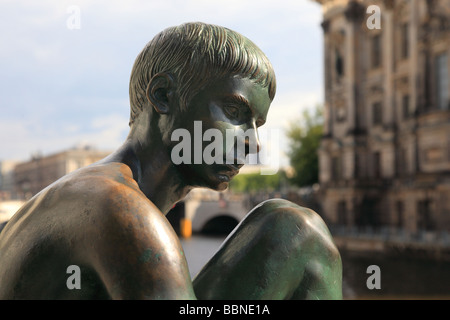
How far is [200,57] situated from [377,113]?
1455 inches

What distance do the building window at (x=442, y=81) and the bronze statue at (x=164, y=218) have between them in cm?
2957

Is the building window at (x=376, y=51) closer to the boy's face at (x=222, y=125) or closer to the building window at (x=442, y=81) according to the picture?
the building window at (x=442, y=81)

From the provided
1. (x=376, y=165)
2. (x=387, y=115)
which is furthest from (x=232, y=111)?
(x=376, y=165)

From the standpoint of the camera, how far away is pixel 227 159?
5.57 feet

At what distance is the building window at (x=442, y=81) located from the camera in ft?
94.2

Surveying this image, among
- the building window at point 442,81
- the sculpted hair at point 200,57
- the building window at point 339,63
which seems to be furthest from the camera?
the building window at point 339,63

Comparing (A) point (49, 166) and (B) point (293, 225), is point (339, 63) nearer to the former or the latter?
(B) point (293, 225)

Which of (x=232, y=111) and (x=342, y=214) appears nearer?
(x=232, y=111)

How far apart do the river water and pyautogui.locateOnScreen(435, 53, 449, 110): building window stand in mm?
9175

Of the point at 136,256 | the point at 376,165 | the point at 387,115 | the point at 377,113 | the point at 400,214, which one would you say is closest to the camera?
the point at 136,256

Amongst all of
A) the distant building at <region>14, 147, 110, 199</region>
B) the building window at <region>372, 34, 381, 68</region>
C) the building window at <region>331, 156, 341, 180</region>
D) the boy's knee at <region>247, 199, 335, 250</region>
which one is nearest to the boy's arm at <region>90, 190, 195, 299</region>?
the boy's knee at <region>247, 199, 335, 250</region>

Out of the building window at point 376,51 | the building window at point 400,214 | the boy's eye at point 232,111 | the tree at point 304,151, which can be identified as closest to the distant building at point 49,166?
the tree at point 304,151

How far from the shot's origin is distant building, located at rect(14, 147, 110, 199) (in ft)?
192

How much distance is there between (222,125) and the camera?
1.63m
